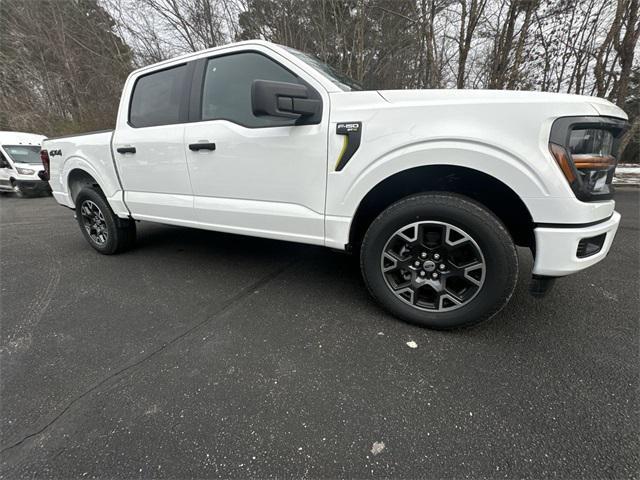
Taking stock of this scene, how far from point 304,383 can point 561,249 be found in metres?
1.62

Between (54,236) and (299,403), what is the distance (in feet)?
17.2

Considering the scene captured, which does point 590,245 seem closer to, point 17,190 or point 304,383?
point 304,383

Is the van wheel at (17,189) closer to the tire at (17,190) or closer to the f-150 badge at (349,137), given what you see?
the tire at (17,190)

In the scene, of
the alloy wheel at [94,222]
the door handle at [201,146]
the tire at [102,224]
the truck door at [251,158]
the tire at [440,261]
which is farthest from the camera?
the alloy wheel at [94,222]

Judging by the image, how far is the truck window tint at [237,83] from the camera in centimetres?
223

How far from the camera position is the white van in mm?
8766

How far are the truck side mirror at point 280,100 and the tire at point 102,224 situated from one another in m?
2.61

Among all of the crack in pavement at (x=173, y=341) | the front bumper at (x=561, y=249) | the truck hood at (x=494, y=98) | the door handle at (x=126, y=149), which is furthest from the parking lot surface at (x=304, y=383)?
the truck hood at (x=494, y=98)

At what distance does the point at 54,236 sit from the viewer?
15.3 ft

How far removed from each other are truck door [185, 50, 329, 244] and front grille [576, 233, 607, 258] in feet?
5.11

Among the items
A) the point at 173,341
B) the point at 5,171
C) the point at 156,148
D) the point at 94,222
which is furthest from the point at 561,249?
the point at 5,171

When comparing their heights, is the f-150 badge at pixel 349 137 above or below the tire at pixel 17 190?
above

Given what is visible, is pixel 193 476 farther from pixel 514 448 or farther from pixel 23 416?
pixel 514 448

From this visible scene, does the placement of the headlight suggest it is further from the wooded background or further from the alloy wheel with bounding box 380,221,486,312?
the wooded background
